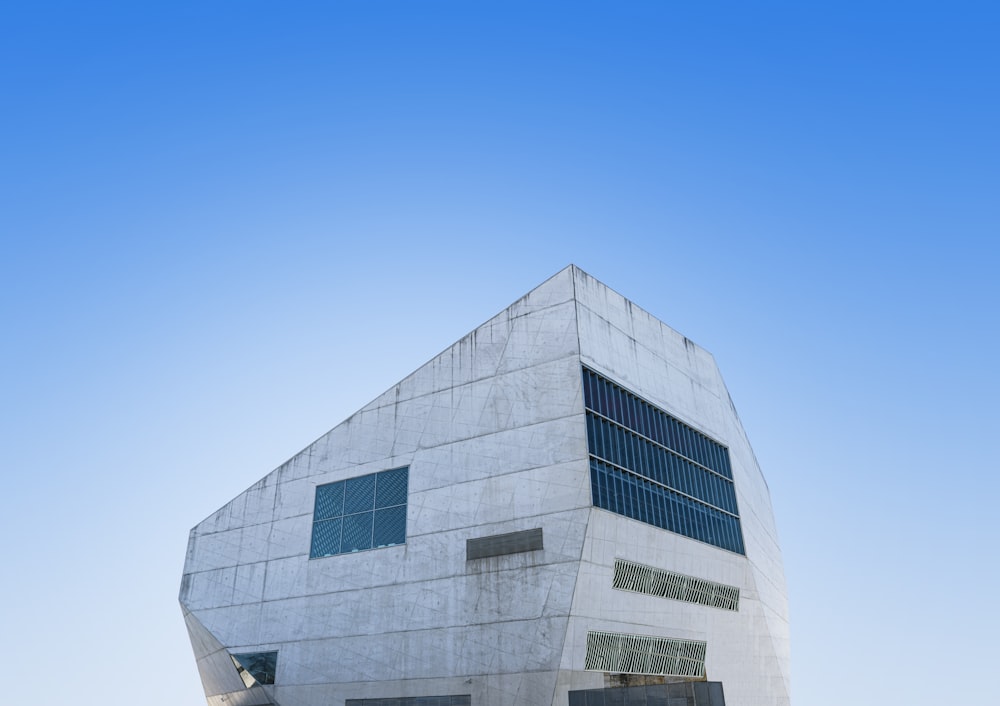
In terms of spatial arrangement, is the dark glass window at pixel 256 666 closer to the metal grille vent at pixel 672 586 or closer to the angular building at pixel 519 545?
the angular building at pixel 519 545

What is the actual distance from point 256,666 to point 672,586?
23915mm

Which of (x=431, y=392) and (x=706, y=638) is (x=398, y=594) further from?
(x=706, y=638)

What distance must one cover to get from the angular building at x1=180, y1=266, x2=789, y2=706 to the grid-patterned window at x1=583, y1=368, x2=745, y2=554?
0.47 feet

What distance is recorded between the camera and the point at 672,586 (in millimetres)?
37094

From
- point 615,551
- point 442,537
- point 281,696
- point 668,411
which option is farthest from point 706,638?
point 281,696

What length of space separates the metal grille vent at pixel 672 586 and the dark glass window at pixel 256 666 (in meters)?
20.8

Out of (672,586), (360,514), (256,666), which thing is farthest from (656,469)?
(256,666)

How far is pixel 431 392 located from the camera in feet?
135

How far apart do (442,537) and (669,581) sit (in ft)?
37.3

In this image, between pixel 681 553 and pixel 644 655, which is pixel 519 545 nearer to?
pixel 644 655

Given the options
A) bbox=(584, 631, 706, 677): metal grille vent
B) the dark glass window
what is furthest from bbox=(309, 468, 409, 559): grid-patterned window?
bbox=(584, 631, 706, 677): metal grille vent

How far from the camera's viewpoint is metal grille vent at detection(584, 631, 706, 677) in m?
33.1

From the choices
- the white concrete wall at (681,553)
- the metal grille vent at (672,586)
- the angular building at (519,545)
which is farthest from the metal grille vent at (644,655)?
the metal grille vent at (672,586)

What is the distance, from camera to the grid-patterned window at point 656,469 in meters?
35.7
